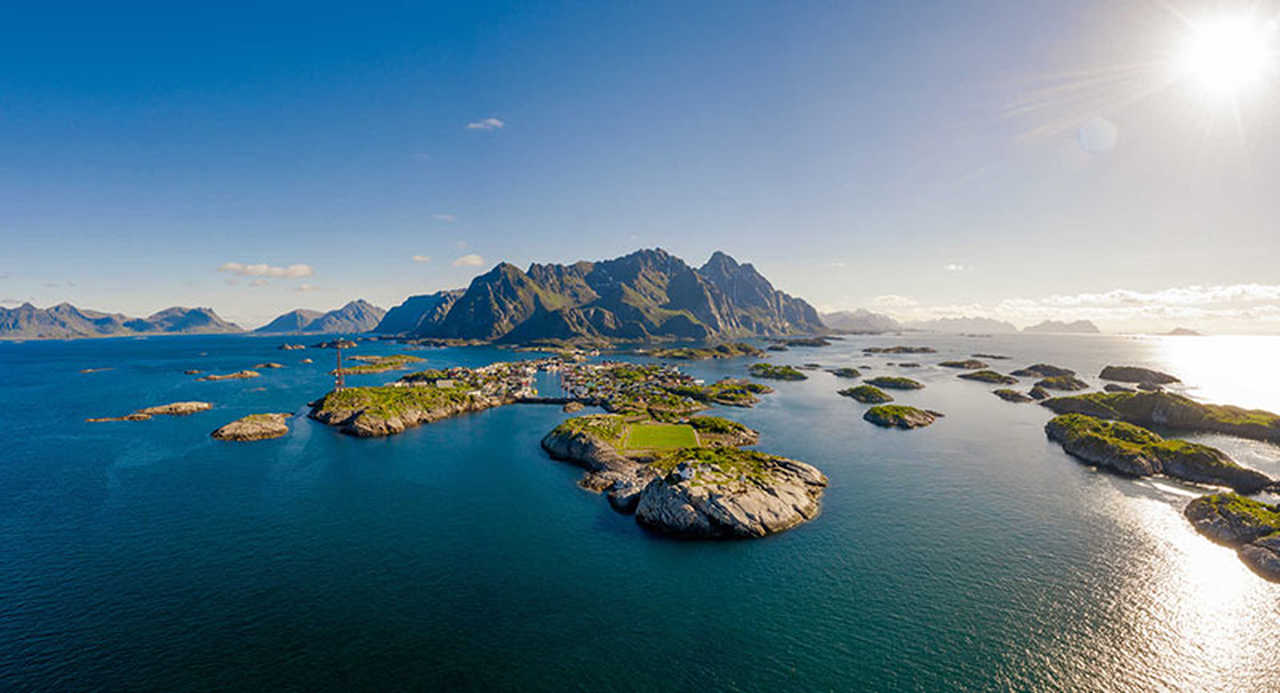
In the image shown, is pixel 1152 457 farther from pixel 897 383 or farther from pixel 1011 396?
pixel 897 383

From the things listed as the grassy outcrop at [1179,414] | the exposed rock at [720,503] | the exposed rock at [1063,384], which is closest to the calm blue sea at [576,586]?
the exposed rock at [720,503]

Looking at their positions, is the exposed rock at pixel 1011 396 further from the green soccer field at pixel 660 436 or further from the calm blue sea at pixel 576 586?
the green soccer field at pixel 660 436

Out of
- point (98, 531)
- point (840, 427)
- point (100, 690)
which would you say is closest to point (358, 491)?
point (98, 531)

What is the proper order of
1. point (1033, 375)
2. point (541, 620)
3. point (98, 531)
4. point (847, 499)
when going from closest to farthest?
point (541, 620) → point (98, 531) → point (847, 499) → point (1033, 375)

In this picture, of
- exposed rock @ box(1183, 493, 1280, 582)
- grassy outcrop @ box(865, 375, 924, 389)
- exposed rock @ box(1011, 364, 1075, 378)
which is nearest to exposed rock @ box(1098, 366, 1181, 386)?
exposed rock @ box(1011, 364, 1075, 378)

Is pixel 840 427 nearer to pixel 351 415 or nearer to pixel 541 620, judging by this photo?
pixel 541 620

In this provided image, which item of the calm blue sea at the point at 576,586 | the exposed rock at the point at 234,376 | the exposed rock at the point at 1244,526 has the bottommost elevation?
the calm blue sea at the point at 576,586
